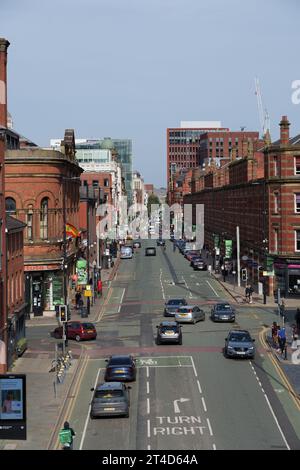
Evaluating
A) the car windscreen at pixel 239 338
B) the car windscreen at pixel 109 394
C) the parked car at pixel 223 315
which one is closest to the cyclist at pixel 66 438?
the car windscreen at pixel 109 394

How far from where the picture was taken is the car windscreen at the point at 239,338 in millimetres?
44219

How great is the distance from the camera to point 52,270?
6431cm

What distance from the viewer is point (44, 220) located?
6481 centimetres

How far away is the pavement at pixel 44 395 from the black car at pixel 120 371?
1787mm

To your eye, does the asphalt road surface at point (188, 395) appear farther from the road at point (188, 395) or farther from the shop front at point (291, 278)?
the shop front at point (291, 278)

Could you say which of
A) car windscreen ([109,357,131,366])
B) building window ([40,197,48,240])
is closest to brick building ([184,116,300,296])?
building window ([40,197,48,240])

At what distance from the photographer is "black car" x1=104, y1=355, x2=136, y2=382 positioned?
123 feet

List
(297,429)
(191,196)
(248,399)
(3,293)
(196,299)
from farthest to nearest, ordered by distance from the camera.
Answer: (191,196), (196,299), (3,293), (248,399), (297,429)

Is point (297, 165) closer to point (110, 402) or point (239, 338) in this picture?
point (239, 338)

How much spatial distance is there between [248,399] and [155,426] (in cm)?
578

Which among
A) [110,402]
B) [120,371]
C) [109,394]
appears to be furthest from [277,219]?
[110,402]

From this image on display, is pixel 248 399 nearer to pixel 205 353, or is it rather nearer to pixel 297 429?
pixel 297 429

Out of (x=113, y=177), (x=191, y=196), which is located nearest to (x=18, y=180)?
(x=113, y=177)

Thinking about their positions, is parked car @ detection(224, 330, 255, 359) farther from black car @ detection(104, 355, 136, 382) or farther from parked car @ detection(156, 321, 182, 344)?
black car @ detection(104, 355, 136, 382)
